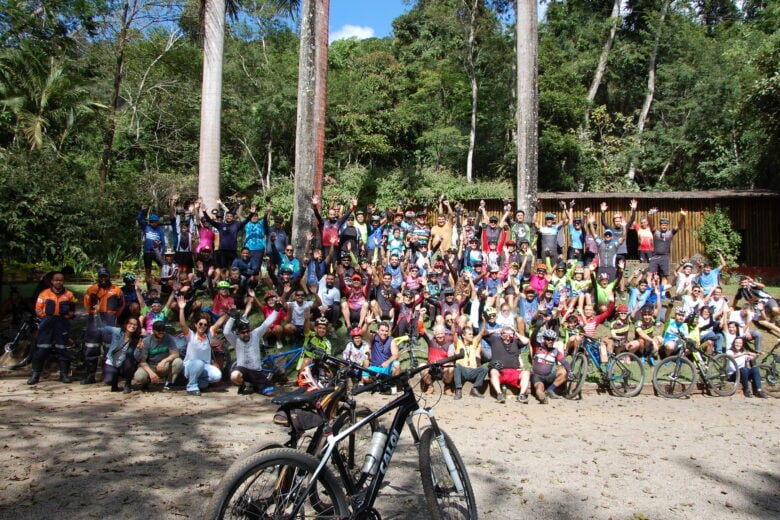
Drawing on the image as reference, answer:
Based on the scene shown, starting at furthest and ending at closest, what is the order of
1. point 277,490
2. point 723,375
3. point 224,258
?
point 224,258
point 723,375
point 277,490

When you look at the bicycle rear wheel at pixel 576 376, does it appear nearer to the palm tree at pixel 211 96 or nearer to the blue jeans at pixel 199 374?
the blue jeans at pixel 199 374

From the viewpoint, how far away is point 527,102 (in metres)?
17.6

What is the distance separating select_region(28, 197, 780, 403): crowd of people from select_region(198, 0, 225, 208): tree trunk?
1.73m

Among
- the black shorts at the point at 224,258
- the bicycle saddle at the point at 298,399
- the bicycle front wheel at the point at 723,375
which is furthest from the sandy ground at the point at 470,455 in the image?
the black shorts at the point at 224,258

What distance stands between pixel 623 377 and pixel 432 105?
23.3 metres

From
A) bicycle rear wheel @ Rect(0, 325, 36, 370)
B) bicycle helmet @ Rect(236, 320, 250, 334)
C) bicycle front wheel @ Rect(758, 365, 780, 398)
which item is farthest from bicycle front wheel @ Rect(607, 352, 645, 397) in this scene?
bicycle rear wheel @ Rect(0, 325, 36, 370)

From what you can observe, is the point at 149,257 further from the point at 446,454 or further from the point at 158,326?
the point at 446,454

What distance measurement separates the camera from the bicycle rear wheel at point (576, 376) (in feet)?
35.0

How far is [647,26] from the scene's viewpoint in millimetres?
33250

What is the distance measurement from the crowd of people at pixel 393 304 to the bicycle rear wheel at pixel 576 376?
144mm

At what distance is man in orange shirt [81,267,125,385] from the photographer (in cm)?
1049

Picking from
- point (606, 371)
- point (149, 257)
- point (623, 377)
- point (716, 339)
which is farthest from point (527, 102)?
point (149, 257)

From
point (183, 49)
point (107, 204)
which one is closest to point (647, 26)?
point (183, 49)

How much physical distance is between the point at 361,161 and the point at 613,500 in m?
27.9
